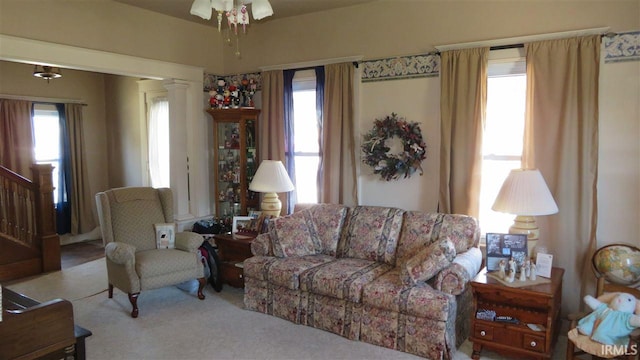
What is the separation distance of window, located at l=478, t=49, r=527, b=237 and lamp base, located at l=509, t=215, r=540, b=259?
509 millimetres

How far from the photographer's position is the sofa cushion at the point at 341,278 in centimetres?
343

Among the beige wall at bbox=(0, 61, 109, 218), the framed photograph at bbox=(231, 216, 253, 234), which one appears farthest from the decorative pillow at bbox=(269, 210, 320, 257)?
the beige wall at bbox=(0, 61, 109, 218)

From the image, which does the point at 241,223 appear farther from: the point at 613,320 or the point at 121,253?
the point at 613,320

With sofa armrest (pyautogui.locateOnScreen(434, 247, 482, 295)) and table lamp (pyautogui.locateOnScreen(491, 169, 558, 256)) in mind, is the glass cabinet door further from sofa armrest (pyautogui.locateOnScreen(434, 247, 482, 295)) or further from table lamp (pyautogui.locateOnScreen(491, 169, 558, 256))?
table lamp (pyautogui.locateOnScreen(491, 169, 558, 256))

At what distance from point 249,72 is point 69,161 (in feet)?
11.6

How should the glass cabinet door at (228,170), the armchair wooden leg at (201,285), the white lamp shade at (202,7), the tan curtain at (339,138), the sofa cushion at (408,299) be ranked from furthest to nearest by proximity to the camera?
the glass cabinet door at (228,170) < the tan curtain at (339,138) < the armchair wooden leg at (201,285) < the sofa cushion at (408,299) < the white lamp shade at (202,7)

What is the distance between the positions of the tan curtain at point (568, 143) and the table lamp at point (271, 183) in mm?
2320

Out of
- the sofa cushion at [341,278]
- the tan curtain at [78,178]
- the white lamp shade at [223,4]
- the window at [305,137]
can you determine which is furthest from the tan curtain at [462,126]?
the tan curtain at [78,178]

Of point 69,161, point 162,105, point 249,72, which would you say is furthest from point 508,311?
point 69,161

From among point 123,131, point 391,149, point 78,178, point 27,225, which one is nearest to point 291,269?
point 391,149

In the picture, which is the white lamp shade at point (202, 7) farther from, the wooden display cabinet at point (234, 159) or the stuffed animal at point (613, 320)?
the stuffed animal at point (613, 320)

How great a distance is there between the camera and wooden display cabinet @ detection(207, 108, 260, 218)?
5398mm

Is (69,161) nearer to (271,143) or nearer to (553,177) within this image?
(271,143)

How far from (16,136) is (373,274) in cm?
569
